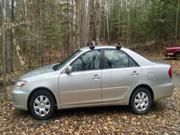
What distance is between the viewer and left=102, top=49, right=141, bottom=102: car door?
690 centimetres

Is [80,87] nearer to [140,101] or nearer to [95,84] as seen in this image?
[95,84]

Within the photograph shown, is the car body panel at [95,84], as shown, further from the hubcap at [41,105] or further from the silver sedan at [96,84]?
the hubcap at [41,105]

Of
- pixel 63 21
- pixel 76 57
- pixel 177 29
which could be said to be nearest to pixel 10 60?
pixel 63 21

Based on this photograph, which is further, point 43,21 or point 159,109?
point 43,21

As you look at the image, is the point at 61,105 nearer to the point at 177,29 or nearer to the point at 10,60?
the point at 10,60

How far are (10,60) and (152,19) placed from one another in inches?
604

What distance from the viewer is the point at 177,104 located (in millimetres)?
8156

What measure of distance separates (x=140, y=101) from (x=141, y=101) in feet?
A: 0.09

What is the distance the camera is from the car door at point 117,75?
6.90 metres

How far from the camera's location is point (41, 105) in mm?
6715

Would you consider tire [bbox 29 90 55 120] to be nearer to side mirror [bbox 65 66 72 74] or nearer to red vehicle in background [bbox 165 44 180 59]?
side mirror [bbox 65 66 72 74]

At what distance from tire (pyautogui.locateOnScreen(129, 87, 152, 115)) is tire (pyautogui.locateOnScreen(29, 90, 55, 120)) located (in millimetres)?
1978

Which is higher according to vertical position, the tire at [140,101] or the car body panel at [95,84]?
the car body panel at [95,84]

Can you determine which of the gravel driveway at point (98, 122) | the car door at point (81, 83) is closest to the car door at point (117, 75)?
the car door at point (81, 83)
